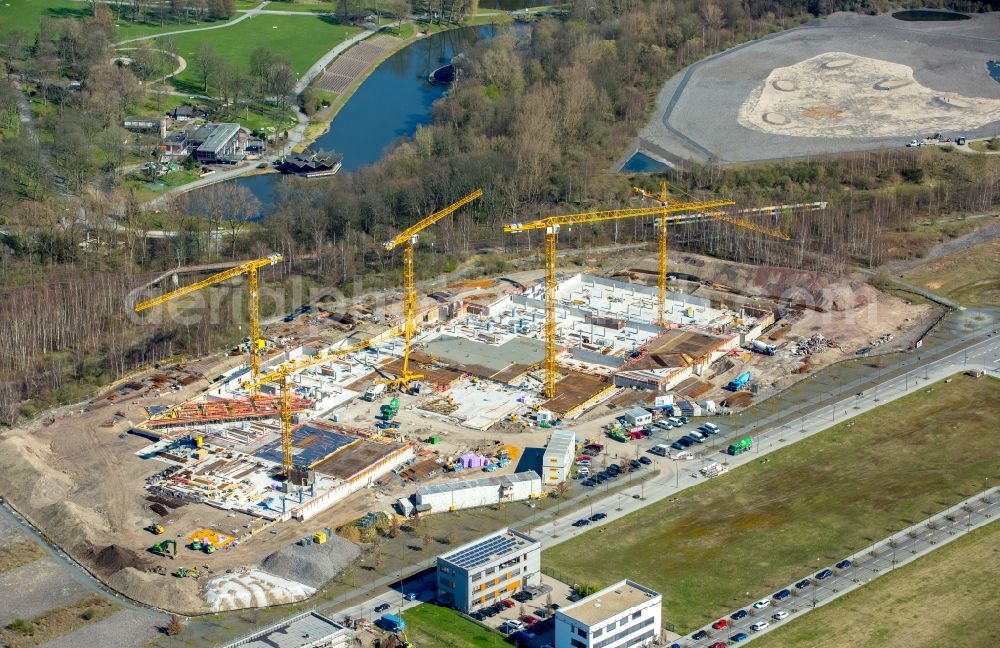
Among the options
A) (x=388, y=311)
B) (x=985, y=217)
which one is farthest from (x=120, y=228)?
(x=985, y=217)

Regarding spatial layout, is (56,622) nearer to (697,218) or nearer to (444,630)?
(444,630)

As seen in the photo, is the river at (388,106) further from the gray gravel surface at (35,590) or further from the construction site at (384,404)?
the gray gravel surface at (35,590)

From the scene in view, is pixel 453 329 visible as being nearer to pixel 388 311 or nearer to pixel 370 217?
pixel 388 311

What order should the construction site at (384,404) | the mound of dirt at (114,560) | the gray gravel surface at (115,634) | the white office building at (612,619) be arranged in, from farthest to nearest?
the construction site at (384,404), the mound of dirt at (114,560), the gray gravel surface at (115,634), the white office building at (612,619)

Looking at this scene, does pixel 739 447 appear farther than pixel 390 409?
No

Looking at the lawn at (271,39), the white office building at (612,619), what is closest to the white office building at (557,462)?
the white office building at (612,619)

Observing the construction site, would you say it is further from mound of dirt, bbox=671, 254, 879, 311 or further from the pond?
the pond

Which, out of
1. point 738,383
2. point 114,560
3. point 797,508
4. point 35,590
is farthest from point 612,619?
point 738,383
